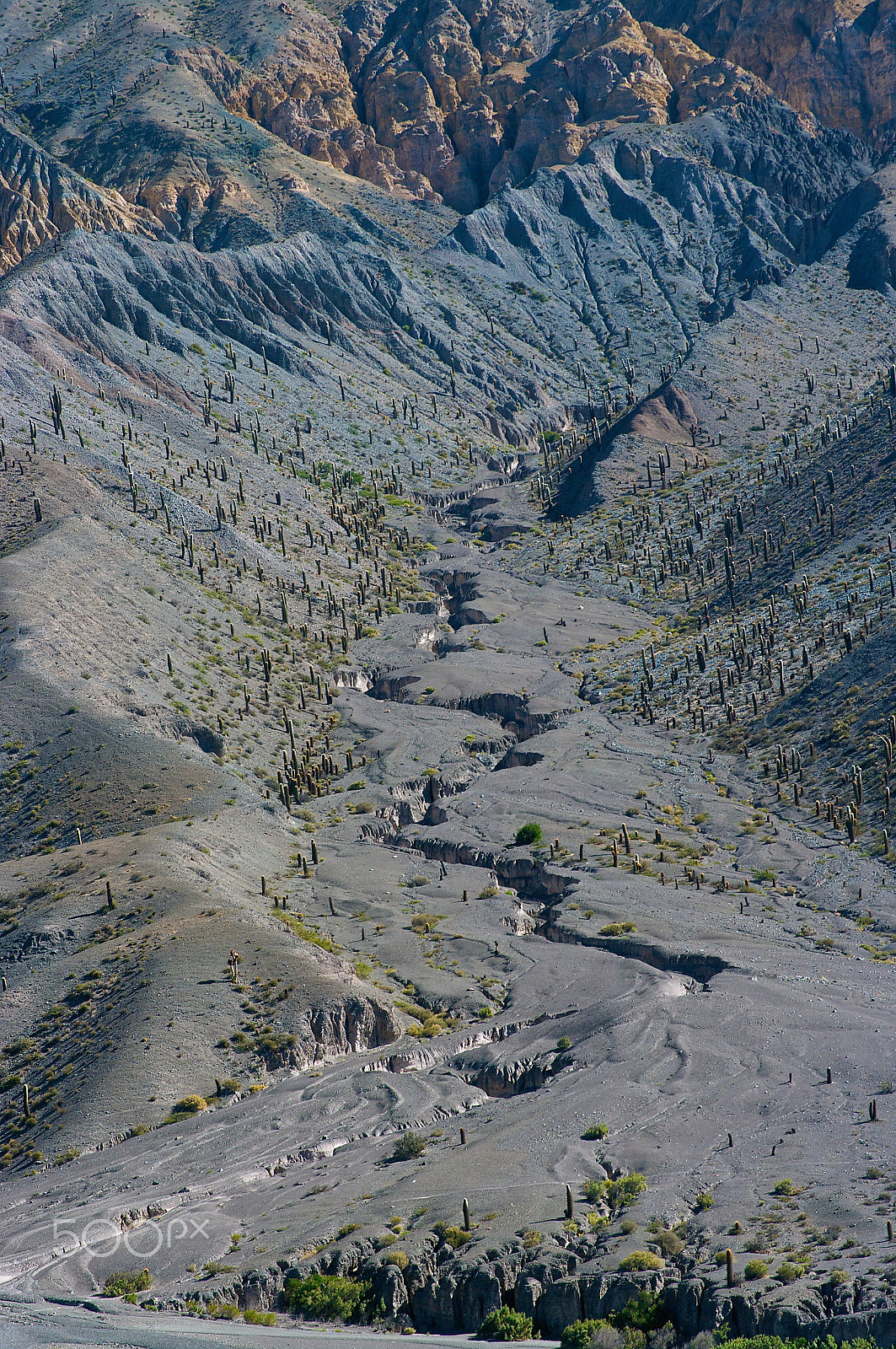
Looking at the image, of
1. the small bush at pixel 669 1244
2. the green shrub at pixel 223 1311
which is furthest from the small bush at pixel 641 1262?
the green shrub at pixel 223 1311

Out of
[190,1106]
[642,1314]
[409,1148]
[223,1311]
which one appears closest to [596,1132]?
[409,1148]

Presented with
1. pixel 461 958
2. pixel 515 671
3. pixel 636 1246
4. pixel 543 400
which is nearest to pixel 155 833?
pixel 461 958

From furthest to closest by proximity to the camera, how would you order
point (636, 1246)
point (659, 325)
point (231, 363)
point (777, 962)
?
point (659, 325)
point (231, 363)
point (777, 962)
point (636, 1246)

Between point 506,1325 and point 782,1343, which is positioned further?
point 506,1325

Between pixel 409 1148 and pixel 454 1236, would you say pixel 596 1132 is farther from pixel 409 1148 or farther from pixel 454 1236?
pixel 454 1236

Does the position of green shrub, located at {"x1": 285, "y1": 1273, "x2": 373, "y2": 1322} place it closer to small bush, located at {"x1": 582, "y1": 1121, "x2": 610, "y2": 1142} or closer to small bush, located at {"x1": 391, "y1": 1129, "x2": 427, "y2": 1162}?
small bush, located at {"x1": 391, "y1": 1129, "x2": 427, "y2": 1162}

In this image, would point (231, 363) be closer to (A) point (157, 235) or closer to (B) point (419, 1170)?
(A) point (157, 235)
